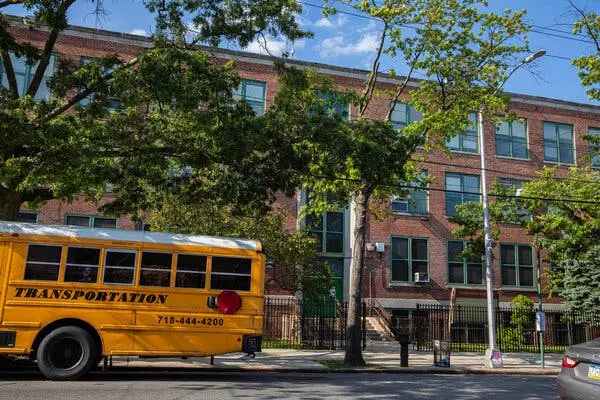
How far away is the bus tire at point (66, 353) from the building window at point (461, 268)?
77.6 feet

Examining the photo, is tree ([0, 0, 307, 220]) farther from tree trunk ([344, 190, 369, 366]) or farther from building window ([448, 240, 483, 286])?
building window ([448, 240, 483, 286])

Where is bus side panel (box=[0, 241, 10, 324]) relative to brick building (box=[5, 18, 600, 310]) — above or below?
below

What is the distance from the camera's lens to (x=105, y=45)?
91.0 ft

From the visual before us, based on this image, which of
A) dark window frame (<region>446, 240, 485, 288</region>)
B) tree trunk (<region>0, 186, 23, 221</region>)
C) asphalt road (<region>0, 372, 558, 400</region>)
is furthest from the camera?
dark window frame (<region>446, 240, 485, 288</region>)

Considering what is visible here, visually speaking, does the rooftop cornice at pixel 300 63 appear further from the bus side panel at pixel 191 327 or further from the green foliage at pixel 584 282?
the bus side panel at pixel 191 327

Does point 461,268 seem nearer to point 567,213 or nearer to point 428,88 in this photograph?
point 567,213

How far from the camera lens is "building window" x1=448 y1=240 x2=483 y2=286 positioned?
103 feet

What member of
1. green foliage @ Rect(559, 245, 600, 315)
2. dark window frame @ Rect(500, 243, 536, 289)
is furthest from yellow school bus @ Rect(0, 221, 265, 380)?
dark window frame @ Rect(500, 243, 536, 289)

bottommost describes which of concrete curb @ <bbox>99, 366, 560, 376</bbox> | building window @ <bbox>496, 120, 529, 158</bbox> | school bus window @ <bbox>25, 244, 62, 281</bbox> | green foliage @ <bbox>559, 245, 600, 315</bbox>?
concrete curb @ <bbox>99, 366, 560, 376</bbox>

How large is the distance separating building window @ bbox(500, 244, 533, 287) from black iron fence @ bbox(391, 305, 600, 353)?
7.06ft

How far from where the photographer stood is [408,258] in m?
30.6

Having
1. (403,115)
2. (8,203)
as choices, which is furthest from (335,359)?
(403,115)

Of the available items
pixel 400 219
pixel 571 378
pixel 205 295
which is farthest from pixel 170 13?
pixel 400 219

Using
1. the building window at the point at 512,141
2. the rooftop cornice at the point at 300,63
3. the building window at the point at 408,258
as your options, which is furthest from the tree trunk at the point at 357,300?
the building window at the point at 512,141
